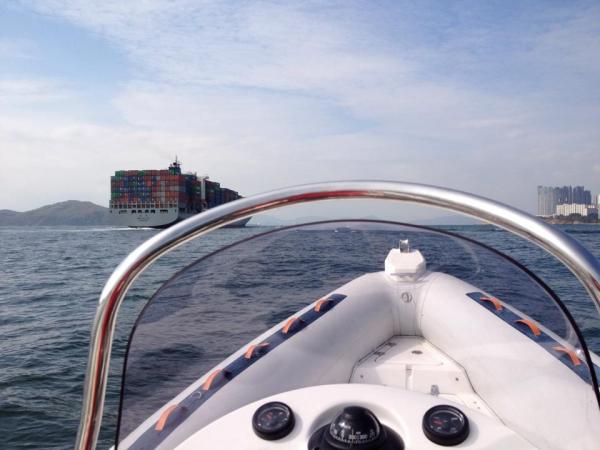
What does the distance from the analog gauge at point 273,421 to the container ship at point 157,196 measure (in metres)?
53.8

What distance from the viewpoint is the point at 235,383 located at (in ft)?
3.26

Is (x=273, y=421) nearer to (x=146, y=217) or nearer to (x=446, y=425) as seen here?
(x=446, y=425)

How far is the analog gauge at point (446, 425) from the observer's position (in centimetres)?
77

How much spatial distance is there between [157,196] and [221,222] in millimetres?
59484

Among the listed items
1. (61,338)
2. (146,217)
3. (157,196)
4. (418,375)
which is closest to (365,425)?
(418,375)

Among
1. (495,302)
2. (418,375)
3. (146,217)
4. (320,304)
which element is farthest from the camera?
(146,217)

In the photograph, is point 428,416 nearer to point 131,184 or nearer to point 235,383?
point 235,383

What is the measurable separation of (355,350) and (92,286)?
11650 mm

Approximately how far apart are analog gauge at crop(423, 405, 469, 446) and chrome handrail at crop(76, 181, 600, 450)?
12.8 inches

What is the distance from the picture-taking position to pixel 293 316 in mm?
1139

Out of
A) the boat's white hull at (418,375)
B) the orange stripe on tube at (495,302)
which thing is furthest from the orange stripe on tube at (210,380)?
the orange stripe on tube at (495,302)

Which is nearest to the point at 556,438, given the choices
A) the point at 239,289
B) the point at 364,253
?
the point at 364,253

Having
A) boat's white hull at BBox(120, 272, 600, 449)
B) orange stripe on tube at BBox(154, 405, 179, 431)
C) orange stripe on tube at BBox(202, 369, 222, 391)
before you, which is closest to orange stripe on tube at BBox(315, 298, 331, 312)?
boat's white hull at BBox(120, 272, 600, 449)

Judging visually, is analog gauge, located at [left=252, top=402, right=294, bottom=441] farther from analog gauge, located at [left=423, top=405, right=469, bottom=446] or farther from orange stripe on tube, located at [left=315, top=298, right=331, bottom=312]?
orange stripe on tube, located at [left=315, top=298, right=331, bottom=312]
